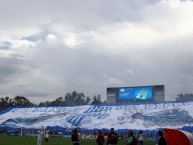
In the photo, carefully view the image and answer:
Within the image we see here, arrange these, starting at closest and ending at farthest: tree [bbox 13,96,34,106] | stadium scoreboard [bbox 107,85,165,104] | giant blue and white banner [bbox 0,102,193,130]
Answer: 1. giant blue and white banner [bbox 0,102,193,130]
2. stadium scoreboard [bbox 107,85,165,104]
3. tree [bbox 13,96,34,106]

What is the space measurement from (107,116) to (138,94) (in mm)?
11346

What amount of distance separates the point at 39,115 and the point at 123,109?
50.1ft

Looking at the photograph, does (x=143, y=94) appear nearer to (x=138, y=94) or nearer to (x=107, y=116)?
(x=138, y=94)

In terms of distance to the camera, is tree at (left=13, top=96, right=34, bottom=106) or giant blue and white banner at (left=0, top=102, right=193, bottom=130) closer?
giant blue and white banner at (left=0, top=102, right=193, bottom=130)

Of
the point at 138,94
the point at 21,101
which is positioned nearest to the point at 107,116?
the point at 138,94

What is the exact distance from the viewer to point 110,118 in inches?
2138

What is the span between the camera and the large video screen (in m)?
64.0

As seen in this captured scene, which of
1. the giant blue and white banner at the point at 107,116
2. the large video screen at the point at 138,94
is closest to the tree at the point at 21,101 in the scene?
the giant blue and white banner at the point at 107,116

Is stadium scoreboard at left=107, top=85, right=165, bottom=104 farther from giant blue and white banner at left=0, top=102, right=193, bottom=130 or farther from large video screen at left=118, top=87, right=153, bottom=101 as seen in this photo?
giant blue and white banner at left=0, top=102, right=193, bottom=130

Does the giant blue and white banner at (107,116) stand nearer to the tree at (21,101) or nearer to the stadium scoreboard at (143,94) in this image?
the stadium scoreboard at (143,94)

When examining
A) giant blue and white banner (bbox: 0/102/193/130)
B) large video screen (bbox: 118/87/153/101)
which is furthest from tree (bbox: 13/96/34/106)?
large video screen (bbox: 118/87/153/101)

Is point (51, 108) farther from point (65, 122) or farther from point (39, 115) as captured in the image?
point (65, 122)

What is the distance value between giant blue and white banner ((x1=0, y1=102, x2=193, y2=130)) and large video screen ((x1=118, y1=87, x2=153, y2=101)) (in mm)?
7446

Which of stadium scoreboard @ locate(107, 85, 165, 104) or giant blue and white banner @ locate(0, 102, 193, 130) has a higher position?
stadium scoreboard @ locate(107, 85, 165, 104)
